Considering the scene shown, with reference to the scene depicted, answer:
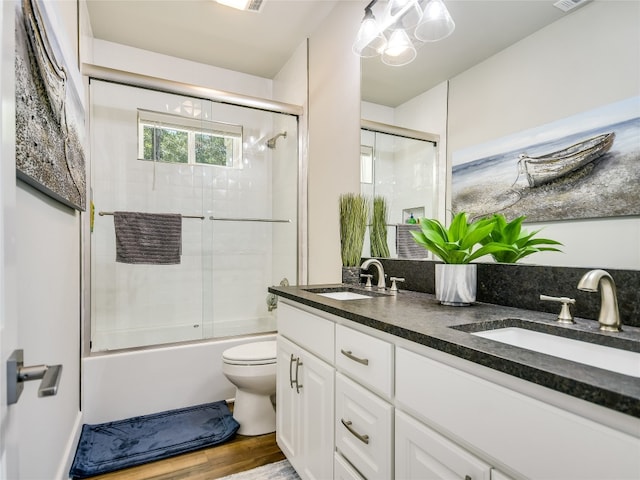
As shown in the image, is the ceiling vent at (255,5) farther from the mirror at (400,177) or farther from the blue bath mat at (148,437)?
the blue bath mat at (148,437)

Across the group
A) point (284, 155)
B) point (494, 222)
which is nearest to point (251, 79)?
point (284, 155)

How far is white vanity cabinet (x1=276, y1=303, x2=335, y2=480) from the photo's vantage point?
1277 millimetres

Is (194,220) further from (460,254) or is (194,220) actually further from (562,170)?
(562,170)

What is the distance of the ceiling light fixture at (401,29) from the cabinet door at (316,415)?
1.53 meters

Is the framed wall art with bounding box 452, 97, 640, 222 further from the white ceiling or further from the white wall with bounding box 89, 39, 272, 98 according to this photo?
the white wall with bounding box 89, 39, 272, 98

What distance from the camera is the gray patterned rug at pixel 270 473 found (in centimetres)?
162

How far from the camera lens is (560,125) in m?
1.14

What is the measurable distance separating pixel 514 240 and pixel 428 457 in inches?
31.9

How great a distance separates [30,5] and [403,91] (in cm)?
148

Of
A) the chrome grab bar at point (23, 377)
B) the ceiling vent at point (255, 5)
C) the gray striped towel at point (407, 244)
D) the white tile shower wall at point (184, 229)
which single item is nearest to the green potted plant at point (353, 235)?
the gray striped towel at point (407, 244)

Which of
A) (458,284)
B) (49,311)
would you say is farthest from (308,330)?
(49,311)

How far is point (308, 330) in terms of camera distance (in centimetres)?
143

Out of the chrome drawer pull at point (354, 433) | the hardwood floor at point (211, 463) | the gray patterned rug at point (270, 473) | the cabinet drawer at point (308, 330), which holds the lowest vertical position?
the hardwood floor at point (211, 463)

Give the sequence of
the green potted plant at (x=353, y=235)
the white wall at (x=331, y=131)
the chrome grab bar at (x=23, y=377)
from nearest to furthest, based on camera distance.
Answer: the chrome grab bar at (x=23, y=377) → the green potted plant at (x=353, y=235) → the white wall at (x=331, y=131)
